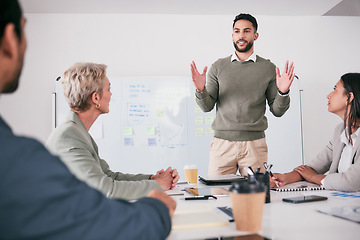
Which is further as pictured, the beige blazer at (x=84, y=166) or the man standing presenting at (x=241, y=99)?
the man standing presenting at (x=241, y=99)

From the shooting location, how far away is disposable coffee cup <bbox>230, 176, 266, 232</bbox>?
76 centimetres

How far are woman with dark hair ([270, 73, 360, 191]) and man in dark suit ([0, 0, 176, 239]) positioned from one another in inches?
44.4

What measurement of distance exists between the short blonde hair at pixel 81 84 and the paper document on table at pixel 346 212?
1101 mm

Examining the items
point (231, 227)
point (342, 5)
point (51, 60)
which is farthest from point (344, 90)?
point (51, 60)

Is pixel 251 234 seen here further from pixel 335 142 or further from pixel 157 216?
pixel 335 142

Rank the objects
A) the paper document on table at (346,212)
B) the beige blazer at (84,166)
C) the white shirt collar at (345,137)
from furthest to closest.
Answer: the white shirt collar at (345,137) < the beige blazer at (84,166) < the paper document on table at (346,212)

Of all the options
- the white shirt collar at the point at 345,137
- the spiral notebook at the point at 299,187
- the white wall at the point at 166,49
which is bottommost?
the spiral notebook at the point at 299,187

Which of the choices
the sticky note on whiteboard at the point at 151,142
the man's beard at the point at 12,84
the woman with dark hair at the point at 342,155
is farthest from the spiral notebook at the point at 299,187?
the sticky note on whiteboard at the point at 151,142

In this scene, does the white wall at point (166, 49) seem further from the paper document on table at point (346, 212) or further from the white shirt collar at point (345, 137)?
the paper document on table at point (346, 212)

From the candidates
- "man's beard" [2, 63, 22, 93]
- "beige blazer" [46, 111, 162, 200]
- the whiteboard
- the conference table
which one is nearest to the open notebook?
the conference table

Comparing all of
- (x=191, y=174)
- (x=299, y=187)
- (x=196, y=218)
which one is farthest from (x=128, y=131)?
(x=196, y=218)

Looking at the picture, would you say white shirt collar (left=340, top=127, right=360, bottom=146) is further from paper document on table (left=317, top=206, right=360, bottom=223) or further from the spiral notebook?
paper document on table (left=317, top=206, right=360, bottom=223)

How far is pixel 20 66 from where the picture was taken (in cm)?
56

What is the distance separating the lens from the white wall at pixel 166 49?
4012mm
